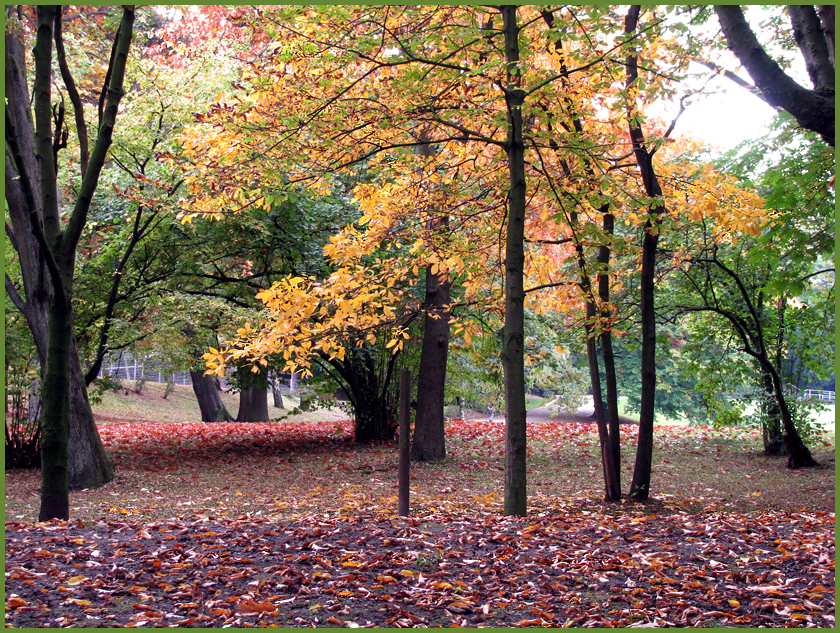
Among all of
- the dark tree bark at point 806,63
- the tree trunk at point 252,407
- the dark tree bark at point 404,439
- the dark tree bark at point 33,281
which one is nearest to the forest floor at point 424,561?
the dark tree bark at point 404,439

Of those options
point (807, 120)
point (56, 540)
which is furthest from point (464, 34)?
point (56, 540)

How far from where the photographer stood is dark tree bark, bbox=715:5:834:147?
490 cm

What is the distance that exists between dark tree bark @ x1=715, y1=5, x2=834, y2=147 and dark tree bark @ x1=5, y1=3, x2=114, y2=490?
7221mm

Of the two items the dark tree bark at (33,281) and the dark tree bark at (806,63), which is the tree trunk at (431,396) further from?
the dark tree bark at (806,63)

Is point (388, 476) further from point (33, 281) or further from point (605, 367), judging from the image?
point (33, 281)

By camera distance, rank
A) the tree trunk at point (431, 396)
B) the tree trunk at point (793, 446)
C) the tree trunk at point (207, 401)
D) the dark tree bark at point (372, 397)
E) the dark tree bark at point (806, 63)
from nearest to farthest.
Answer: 1. the dark tree bark at point (806, 63)
2. the tree trunk at point (793, 446)
3. the tree trunk at point (431, 396)
4. the dark tree bark at point (372, 397)
5. the tree trunk at point (207, 401)

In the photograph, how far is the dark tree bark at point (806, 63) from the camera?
4902 millimetres

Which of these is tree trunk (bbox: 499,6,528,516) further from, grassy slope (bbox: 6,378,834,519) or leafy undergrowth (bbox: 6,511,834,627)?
grassy slope (bbox: 6,378,834,519)

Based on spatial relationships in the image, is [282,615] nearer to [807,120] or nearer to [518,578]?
[518,578]

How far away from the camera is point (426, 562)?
3953 millimetres

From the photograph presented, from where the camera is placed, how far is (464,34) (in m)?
5.25

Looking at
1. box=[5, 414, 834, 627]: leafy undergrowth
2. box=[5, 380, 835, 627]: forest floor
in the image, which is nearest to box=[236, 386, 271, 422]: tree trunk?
box=[5, 380, 835, 627]: forest floor

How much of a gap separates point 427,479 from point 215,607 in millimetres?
6480

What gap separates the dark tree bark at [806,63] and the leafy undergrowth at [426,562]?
3.32m
